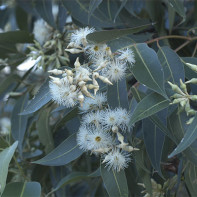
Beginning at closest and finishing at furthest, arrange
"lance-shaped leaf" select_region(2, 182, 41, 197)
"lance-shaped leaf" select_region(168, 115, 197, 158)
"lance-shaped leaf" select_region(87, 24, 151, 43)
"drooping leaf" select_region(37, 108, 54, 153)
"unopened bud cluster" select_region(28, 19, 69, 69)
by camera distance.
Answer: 1. "lance-shaped leaf" select_region(168, 115, 197, 158)
2. "lance-shaped leaf" select_region(87, 24, 151, 43)
3. "lance-shaped leaf" select_region(2, 182, 41, 197)
4. "unopened bud cluster" select_region(28, 19, 69, 69)
5. "drooping leaf" select_region(37, 108, 54, 153)

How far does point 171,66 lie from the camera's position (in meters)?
1.40

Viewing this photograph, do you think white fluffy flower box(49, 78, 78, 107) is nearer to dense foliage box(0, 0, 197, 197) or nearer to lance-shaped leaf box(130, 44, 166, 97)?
dense foliage box(0, 0, 197, 197)

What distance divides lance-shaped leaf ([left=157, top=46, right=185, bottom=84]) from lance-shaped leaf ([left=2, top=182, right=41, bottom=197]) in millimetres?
547

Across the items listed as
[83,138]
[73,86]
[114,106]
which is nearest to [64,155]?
[83,138]

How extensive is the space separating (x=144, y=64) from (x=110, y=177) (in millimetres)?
355

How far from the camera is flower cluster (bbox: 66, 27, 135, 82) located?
1259mm

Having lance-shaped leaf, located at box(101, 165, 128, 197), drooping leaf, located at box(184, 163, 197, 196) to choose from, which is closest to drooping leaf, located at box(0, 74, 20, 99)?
lance-shaped leaf, located at box(101, 165, 128, 197)

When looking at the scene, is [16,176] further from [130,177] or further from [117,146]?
[117,146]

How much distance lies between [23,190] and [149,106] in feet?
1.72

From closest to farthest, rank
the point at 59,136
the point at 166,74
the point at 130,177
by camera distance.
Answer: the point at 166,74
the point at 130,177
the point at 59,136

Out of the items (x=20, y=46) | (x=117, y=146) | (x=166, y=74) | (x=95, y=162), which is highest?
(x=20, y=46)

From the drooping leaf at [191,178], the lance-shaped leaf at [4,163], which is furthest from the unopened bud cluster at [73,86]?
the drooping leaf at [191,178]

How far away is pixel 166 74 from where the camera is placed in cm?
139

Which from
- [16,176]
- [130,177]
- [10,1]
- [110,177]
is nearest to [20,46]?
[10,1]
